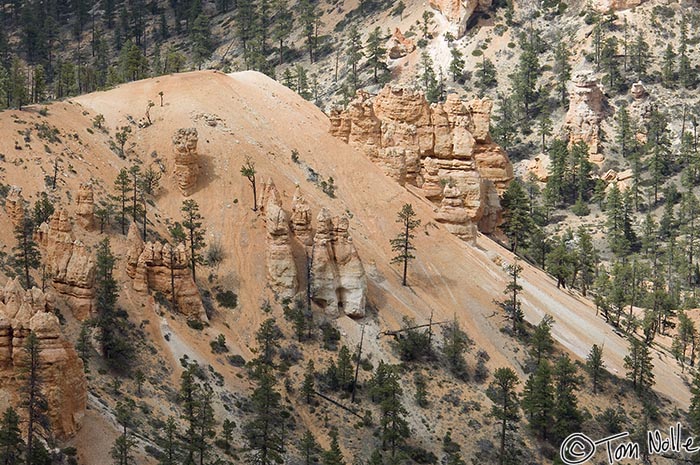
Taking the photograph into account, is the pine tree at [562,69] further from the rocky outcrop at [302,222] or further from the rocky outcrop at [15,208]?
the rocky outcrop at [15,208]

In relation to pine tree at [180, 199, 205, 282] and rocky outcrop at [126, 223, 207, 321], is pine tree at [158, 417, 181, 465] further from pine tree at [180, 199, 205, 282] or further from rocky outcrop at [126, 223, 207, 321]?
pine tree at [180, 199, 205, 282]

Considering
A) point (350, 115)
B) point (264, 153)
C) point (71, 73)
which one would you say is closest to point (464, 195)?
point (350, 115)

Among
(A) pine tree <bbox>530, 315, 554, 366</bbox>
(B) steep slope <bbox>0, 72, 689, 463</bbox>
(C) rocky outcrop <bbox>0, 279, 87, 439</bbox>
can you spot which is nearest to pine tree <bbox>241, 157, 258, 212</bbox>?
(B) steep slope <bbox>0, 72, 689, 463</bbox>

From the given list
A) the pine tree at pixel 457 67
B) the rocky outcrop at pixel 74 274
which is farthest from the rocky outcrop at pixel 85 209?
the pine tree at pixel 457 67

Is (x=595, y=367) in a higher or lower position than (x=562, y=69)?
lower

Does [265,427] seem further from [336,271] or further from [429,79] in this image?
[429,79]

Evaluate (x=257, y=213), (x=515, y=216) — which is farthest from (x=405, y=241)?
(x=515, y=216)

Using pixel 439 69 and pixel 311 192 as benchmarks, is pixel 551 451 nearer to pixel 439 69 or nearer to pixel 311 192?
pixel 311 192
